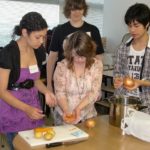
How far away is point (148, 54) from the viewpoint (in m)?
1.98

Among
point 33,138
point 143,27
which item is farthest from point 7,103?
point 143,27

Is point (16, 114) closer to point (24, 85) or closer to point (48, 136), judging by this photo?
point (24, 85)

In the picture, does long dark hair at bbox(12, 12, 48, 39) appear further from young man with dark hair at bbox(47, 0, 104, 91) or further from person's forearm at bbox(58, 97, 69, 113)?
young man with dark hair at bbox(47, 0, 104, 91)

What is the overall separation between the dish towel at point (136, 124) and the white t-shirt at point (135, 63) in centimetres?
42

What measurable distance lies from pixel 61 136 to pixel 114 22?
3.66 meters

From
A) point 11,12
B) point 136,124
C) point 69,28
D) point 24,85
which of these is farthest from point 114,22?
point 136,124

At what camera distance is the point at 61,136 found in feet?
5.02

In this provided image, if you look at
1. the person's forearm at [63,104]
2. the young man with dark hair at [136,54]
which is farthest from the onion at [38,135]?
the young man with dark hair at [136,54]

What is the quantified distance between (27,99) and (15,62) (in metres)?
0.24

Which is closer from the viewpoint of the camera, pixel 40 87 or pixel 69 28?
pixel 40 87

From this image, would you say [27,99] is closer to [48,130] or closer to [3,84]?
[3,84]

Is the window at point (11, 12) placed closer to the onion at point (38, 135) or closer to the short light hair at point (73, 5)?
the short light hair at point (73, 5)

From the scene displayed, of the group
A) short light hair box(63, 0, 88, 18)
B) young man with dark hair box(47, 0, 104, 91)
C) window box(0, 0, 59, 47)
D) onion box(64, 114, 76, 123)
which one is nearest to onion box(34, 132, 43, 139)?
onion box(64, 114, 76, 123)

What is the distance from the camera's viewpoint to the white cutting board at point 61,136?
1.47 metres
